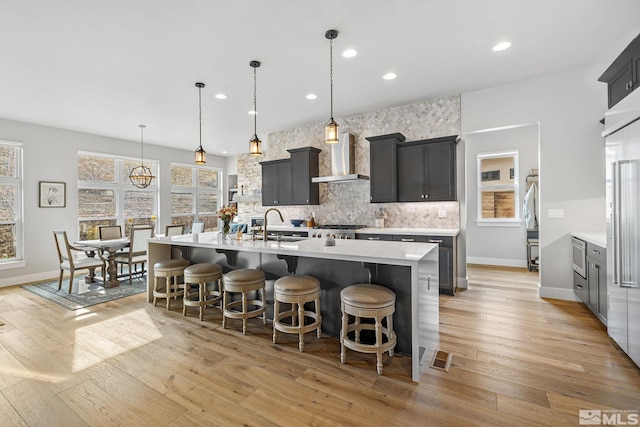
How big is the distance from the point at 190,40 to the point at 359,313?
2.96 metres

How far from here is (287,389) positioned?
2.09 metres

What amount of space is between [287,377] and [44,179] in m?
6.21

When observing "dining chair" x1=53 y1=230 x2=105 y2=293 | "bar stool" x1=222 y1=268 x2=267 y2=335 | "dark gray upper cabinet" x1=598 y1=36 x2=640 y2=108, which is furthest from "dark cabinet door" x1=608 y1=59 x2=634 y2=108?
"dining chair" x1=53 y1=230 x2=105 y2=293

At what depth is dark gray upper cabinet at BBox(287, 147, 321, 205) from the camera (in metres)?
5.62

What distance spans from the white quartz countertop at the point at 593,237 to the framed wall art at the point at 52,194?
8.22 meters

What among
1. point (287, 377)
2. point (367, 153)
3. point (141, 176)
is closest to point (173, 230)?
point (141, 176)

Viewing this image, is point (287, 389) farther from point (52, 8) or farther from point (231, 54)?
point (52, 8)

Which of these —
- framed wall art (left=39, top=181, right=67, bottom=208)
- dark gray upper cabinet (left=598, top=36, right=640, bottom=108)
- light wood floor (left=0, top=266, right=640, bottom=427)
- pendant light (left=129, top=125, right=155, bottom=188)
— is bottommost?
light wood floor (left=0, top=266, right=640, bottom=427)

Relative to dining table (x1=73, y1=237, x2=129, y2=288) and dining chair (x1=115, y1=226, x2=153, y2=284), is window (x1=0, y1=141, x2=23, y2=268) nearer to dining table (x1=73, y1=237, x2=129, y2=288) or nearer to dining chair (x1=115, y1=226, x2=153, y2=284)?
dining table (x1=73, y1=237, x2=129, y2=288)

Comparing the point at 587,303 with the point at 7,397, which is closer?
the point at 7,397

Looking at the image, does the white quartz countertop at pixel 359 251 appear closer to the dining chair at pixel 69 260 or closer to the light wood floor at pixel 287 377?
the light wood floor at pixel 287 377

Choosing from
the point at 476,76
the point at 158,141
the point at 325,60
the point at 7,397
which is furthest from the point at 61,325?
the point at 476,76

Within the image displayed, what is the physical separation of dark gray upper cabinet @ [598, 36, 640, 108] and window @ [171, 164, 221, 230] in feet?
27.7

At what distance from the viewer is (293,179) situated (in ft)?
19.1
